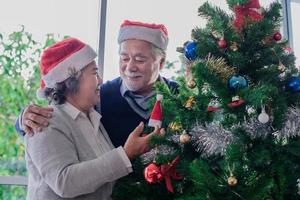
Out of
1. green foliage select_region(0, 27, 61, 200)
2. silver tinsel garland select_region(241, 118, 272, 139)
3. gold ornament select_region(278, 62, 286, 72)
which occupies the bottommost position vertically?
green foliage select_region(0, 27, 61, 200)

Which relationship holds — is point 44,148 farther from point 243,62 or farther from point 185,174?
point 243,62

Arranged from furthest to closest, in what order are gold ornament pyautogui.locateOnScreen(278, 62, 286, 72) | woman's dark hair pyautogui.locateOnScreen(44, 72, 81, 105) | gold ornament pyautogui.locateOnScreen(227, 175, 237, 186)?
1. woman's dark hair pyautogui.locateOnScreen(44, 72, 81, 105)
2. gold ornament pyautogui.locateOnScreen(278, 62, 286, 72)
3. gold ornament pyautogui.locateOnScreen(227, 175, 237, 186)

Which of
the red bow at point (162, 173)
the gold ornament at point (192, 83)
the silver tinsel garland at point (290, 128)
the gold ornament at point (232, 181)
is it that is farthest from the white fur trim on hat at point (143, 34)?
the gold ornament at point (232, 181)

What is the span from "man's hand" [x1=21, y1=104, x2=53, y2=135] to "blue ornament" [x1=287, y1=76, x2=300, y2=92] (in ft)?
2.48

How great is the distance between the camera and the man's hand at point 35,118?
1.25m

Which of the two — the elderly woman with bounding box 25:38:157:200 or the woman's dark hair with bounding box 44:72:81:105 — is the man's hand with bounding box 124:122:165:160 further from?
the woman's dark hair with bounding box 44:72:81:105

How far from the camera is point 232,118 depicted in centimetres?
105

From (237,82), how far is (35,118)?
2.15 ft

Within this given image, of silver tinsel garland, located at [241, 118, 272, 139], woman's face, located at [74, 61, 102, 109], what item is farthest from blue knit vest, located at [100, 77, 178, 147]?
silver tinsel garland, located at [241, 118, 272, 139]

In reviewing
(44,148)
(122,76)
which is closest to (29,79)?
(122,76)

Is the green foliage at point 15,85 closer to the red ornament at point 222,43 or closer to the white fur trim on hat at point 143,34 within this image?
the white fur trim on hat at point 143,34

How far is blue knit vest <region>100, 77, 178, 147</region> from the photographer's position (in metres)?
1.53

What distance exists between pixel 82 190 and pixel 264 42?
700 millimetres

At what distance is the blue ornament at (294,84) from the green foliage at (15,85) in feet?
5.24
